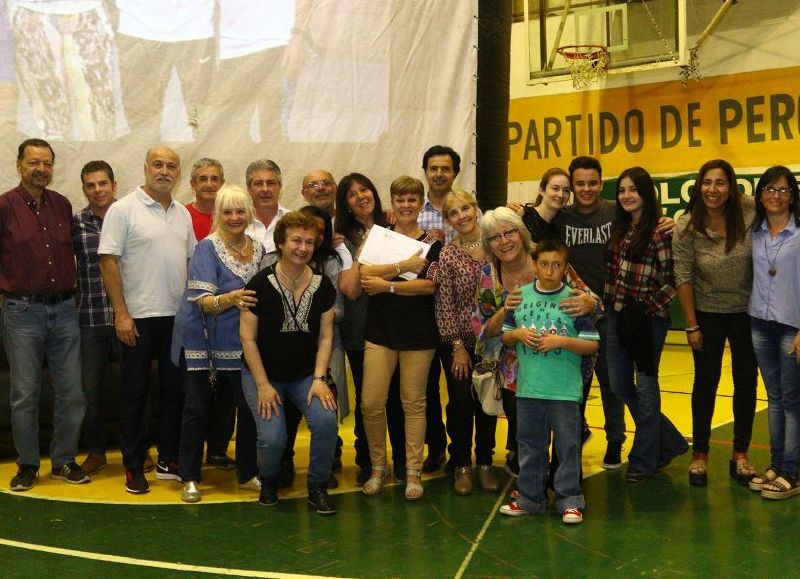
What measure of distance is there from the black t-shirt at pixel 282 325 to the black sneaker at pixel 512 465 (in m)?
1.31

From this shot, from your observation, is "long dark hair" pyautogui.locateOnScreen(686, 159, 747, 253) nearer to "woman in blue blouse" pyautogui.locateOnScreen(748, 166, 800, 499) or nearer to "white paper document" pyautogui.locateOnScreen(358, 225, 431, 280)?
"woman in blue blouse" pyautogui.locateOnScreen(748, 166, 800, 499)

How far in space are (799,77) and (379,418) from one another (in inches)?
325

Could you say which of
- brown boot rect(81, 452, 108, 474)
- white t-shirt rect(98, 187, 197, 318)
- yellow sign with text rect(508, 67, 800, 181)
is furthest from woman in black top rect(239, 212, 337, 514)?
yellow sign with text rect(508, 67, 800, 181)

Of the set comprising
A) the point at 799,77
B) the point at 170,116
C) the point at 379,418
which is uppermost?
the point at 799,77

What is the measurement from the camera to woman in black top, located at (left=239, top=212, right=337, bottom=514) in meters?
4.55

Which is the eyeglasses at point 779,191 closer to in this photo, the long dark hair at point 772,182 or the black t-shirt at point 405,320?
the long dark hair at point 772,182

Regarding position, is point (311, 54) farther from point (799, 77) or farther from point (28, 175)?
point (799, 77)

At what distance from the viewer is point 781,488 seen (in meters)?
4.62

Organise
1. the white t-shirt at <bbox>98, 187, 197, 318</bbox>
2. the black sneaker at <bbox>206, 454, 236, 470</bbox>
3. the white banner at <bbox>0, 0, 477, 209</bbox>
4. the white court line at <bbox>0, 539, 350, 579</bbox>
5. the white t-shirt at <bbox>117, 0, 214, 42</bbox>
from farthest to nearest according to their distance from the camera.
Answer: the white t-shirt at <bbox>117, 0, 214, 42</bbox>
the white banner at <bbox>0, 0, 477, 209</bbox>
the black sneaker at <bbox>206, 454, 236, 470</bbox>
the white t-shirt at <bbox>98, 187, 197, 318</bbox>
the white court line at <bbox>0, 539, 350, 579</bbox>

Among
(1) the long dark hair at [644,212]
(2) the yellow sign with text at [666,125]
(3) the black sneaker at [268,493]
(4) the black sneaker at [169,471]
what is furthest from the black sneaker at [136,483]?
(2) the yellow sign with text at [666,125]

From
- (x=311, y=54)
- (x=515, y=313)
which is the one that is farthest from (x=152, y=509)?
(x=311, y=54)

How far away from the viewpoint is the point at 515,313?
14.5 ft

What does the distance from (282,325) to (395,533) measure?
1120 mm

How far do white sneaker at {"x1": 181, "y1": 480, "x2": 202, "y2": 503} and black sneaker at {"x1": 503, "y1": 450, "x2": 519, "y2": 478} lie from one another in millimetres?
1659
